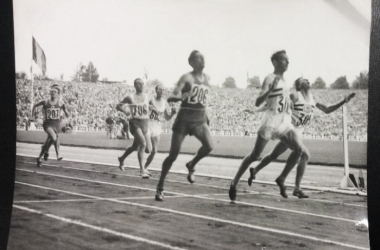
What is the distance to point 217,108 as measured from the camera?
3264 mm

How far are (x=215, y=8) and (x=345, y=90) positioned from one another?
0.91 metres

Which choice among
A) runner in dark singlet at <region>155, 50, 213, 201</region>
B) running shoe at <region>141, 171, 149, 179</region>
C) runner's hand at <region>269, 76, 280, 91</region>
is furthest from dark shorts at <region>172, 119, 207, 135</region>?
runner's hand at <region>269, 76, 280, 91</region>

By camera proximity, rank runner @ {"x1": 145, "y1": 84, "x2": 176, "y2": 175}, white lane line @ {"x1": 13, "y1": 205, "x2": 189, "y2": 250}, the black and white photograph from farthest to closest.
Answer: runner @ {"x1": 145, "y1": 84, "x2": 176, "y2": 175}, the black and white photograph, white lane line @ {"x1": 13, "y1": 205, "x2": 189, "y2": 250}

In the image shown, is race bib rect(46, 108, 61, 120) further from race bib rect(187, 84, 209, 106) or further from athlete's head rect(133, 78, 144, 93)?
race bib rect(187, 84, 209, 106)

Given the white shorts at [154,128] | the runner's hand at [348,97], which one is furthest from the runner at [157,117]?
the runner's hand at [348,97]

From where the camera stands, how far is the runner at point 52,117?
3.20 metres

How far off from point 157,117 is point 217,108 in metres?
0.36

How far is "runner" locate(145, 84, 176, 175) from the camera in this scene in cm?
325

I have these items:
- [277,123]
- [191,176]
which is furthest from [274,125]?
[191,176]

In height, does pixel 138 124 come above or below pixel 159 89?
below

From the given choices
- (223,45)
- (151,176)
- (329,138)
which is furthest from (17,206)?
(329,138)

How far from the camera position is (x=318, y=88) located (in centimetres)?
331

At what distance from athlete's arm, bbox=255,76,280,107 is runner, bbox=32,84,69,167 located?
3.73ft

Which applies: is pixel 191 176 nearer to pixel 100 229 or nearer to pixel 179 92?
pixel 179 92
